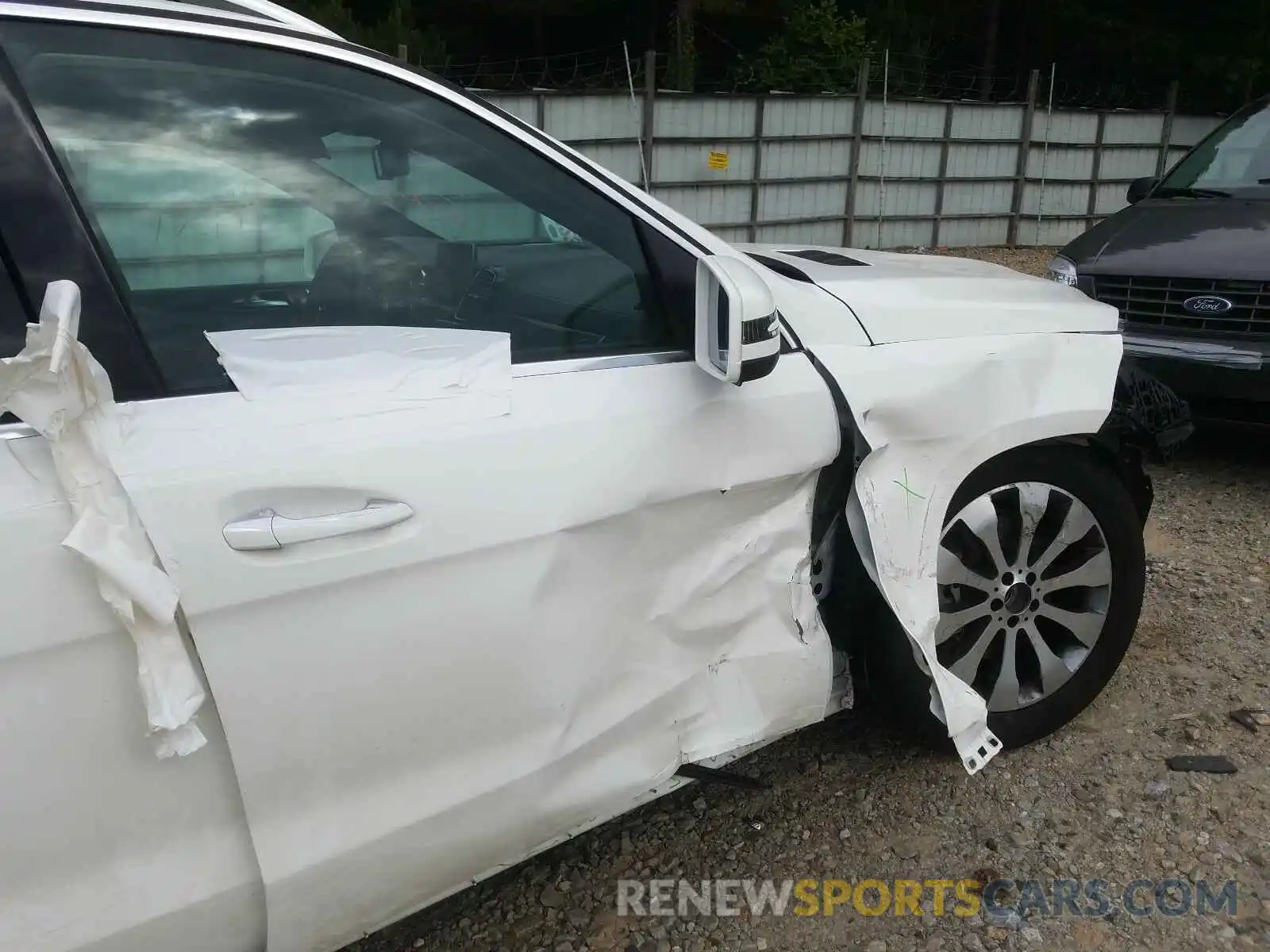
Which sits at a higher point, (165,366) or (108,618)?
(165,366)

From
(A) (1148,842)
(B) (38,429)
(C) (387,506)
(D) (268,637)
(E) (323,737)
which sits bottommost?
(A) (1148,842)

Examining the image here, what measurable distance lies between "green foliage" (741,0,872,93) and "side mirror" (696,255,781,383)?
42.7 ft

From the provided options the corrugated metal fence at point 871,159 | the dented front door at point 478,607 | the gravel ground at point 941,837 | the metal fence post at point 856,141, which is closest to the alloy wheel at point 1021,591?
the gravel ground at point 941,837

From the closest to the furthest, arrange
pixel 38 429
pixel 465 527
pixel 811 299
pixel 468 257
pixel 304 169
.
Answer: pixel 38 429, pixel 465 527, pixel 304 169, pixel 468 257, pixel 811 299

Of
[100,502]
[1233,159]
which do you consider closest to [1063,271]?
[1233,159]

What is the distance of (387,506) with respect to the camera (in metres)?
1.57

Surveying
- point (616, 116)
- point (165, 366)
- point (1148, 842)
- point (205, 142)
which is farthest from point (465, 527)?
point (616, 116)

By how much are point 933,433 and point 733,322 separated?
0.70 m

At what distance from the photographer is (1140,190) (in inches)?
225

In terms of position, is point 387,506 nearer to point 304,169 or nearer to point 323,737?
point 323,737

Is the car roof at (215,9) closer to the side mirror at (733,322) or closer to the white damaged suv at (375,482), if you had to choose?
the white damaged suv at (375,482)

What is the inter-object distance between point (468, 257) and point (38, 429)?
862 millimetres

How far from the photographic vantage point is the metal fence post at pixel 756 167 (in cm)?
1145

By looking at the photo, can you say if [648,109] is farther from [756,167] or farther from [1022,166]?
[1022,166]
